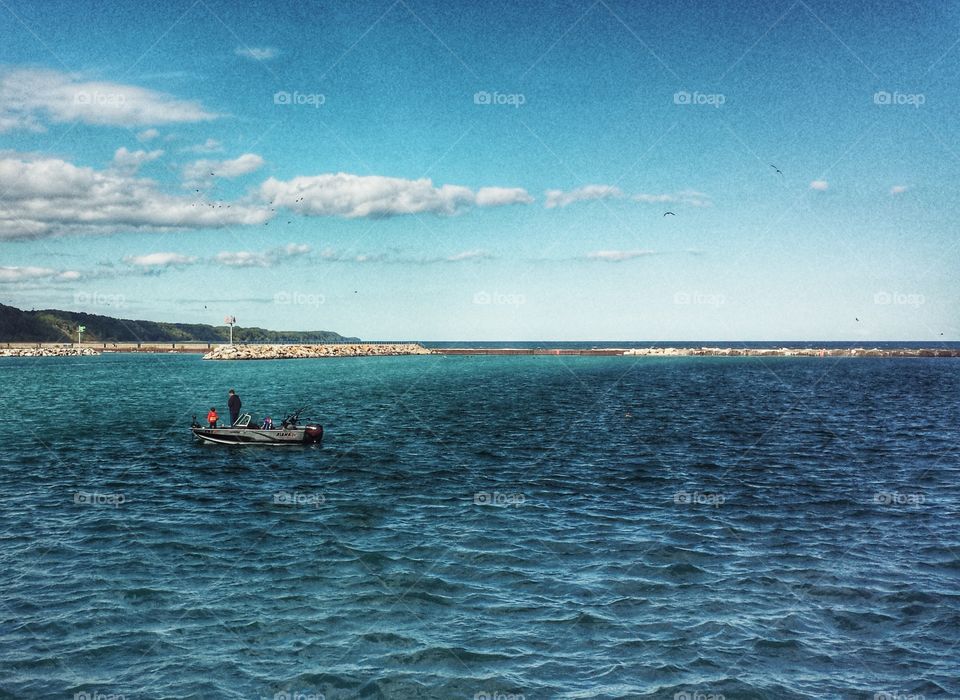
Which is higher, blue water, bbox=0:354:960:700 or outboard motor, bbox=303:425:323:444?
outboard motor, bbox=303:425:323:444

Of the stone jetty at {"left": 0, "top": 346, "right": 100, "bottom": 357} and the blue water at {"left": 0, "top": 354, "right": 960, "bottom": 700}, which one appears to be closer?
the blue water at {"left": 0, "top": 354, "right": 960, "bottom": 700}

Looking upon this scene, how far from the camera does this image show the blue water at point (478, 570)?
39.1 feet

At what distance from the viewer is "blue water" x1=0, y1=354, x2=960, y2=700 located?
39.1 ft

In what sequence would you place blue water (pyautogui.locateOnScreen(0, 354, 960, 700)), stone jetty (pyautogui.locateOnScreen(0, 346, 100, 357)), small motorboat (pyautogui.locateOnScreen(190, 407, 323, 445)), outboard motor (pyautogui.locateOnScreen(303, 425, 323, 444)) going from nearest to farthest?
blue water (pyautogui.locateOnScreen(0, 354, 960, 700)) < small motorboat (pyautogui.locateOnScreen(190, 407, 323, 445)) < outboard motor (pyautogui.locateOnScreen(303, 425, 323, 444)) < stone jetty (pyautogui.locateOnScreen(0, 346, 100, 357))

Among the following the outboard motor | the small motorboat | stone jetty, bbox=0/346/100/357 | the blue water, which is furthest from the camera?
stone jetty, bbox=0/346/100/357

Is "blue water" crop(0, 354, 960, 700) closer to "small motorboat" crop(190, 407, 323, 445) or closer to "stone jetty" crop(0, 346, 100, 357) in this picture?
"small motorboat" crop(190, 407, 323, 445)

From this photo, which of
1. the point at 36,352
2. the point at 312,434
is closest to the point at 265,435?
the point at 312,434

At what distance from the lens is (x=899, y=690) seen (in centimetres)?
1142

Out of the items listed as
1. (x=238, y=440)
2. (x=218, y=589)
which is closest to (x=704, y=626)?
(x=218, y=589)

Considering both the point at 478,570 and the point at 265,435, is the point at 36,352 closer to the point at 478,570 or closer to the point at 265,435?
the point at 265,435

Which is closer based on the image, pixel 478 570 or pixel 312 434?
pixel 478 570

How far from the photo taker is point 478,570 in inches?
667

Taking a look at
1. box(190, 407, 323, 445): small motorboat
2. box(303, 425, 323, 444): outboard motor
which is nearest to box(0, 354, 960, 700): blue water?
box(303, 425, 323, 444): outboard motor

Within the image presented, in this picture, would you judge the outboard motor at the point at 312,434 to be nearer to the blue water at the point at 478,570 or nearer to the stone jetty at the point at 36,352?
the blue water at the point at 478,570
